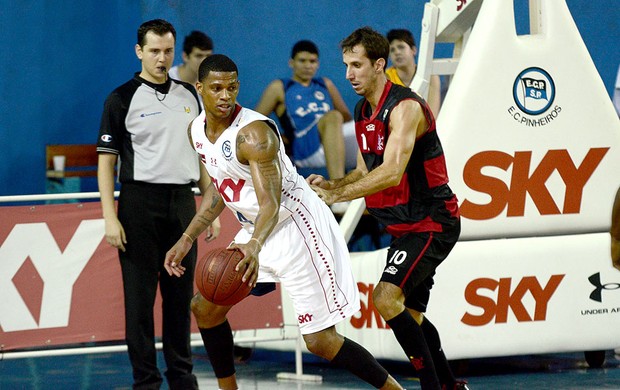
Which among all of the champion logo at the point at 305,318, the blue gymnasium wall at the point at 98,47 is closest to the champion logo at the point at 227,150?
the champion logo at the point at 305,318

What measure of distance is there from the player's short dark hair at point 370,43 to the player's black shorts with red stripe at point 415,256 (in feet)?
3.19

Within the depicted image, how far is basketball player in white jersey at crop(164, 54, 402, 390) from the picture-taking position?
214 inches

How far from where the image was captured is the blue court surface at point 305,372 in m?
7.13

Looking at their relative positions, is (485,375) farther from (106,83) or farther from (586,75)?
(106,83)

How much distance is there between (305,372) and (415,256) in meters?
2.13

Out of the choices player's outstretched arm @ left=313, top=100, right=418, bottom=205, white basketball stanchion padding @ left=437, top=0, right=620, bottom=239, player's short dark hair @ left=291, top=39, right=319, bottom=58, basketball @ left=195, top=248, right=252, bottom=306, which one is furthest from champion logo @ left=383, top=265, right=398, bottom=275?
player's short dark hair @ left=291, top=39, right=319, bottom=58

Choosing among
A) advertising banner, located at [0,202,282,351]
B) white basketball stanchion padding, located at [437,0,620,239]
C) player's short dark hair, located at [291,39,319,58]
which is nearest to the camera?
advertising banner, located at [0,202,282,351]

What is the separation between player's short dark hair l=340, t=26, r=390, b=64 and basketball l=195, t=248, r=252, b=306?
4.32ft

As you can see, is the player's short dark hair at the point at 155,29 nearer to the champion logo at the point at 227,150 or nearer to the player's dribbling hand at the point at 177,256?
the champion logo at the point at 227,150

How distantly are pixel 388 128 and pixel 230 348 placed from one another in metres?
1.41

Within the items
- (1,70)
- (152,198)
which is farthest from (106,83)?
(152,198)

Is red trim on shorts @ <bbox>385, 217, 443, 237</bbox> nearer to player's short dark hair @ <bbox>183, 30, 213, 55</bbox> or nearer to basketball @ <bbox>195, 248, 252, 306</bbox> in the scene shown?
basketball @ <bbox>195, 248, 252, 306</bbox>

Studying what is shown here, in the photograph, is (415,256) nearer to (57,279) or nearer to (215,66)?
(215,66)

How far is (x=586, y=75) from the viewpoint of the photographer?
7.50 metres
